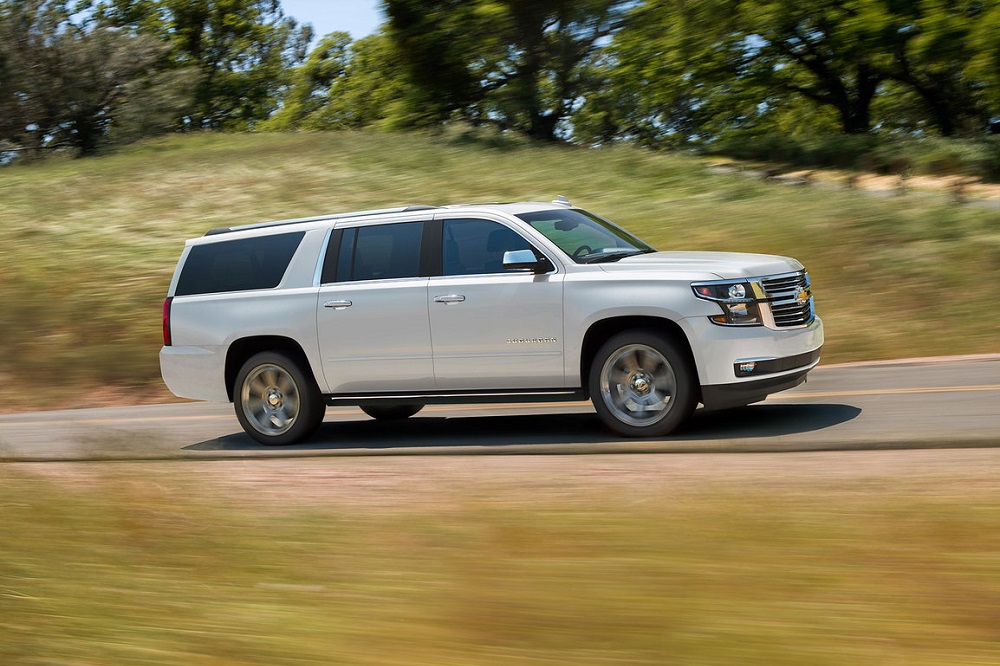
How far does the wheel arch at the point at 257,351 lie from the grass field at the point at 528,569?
275 centimetres

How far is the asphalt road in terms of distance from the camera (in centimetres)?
833

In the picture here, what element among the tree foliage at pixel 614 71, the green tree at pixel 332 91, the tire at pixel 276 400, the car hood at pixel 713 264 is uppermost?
the green tree at pixel 332 91

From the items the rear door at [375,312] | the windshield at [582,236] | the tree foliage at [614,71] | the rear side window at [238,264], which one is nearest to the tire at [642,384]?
the windshield at [582,236]

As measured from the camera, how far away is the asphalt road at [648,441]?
27.3ft

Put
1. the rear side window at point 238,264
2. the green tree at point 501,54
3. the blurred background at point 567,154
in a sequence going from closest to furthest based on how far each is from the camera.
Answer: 1. the rear side window at point 238,264
2. the blurred background at point 567,154
3. the green tree at point 501,54

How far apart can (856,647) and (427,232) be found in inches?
250

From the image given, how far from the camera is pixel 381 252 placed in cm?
979

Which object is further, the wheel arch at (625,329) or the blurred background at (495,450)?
the wheel arch at (625,329)

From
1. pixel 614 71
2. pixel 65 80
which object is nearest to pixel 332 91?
pixel 65 80

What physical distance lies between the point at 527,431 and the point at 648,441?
167 cm

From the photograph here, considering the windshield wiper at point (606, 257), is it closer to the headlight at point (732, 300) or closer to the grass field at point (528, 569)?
the headlight at point (732, 300)

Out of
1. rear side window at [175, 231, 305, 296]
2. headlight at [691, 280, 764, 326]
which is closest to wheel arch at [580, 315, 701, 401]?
headlight at [691, 280, 764, 326]

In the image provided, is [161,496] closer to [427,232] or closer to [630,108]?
[427,232]

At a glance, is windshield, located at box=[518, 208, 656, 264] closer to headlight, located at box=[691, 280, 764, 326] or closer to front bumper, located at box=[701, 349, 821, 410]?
headlight, located at box=[691, 280, 764, 326]
